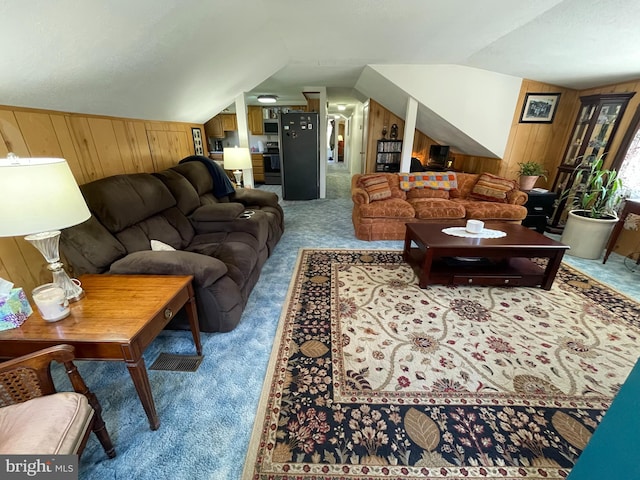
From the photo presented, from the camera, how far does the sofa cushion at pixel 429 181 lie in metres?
3.96

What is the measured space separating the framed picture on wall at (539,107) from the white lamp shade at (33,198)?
210 inches

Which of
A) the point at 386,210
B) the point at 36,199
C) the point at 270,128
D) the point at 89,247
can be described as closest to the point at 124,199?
the point at 89,247

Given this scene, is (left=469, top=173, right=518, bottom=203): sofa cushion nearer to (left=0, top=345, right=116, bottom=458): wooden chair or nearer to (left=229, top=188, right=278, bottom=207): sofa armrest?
(left=229, top=188, right=278, bottom=207): sofa armrest

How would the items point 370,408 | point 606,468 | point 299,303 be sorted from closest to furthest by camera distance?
point 606,468 < point 370,408 < point 299,303

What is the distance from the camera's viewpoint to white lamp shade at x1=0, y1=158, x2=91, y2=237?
38.3 inches

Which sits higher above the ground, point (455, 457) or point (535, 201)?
point (535, 201)

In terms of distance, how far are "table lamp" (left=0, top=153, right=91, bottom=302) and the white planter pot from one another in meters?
4.50

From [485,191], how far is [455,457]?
357 cm

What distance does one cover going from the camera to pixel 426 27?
8.97 feet

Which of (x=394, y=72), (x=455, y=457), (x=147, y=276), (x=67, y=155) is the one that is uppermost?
(x=394, y=72)

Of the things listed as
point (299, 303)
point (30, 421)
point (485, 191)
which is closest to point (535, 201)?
point (485, 191)

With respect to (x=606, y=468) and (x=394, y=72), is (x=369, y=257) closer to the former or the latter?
(x=606, y=468)

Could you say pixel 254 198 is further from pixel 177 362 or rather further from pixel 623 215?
pixel 623 215

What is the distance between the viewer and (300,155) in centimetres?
539
